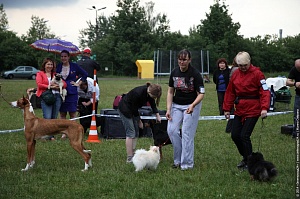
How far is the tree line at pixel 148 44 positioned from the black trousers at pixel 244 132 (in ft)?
157

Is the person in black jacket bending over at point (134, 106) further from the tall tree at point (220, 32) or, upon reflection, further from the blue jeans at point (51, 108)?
the tall tree at point (220, 32)

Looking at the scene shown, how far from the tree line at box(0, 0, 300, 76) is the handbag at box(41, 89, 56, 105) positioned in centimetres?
4536

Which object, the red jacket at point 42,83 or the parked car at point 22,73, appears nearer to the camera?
the red jacket at point 42,83

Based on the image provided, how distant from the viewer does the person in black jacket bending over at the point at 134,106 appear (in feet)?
25.2

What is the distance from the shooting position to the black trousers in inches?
274

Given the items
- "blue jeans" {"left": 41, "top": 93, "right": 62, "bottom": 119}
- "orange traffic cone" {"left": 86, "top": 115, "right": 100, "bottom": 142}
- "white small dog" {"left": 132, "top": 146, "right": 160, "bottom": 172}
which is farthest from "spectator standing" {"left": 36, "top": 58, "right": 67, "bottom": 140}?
"white small dog" {"left": 132, "top": 146, "right": 160, "bottom": 172}

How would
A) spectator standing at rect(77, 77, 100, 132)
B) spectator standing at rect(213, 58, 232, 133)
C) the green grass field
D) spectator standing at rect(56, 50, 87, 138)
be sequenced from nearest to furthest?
the green grass field → spectator standing at rect(56, 50, 87, 138) → spectator standing at rect(77, 77, 100, 132) → spectator standing at rect(213, 58, 232, 133)

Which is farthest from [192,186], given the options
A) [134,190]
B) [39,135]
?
[39,135]

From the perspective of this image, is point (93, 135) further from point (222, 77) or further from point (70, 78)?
point (222, 77)

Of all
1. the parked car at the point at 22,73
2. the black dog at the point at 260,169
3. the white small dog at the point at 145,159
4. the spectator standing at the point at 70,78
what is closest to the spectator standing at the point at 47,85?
the spectator standing at the point at 70,78

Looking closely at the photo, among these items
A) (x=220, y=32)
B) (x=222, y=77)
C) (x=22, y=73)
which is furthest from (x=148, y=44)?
(x=222, y=77)

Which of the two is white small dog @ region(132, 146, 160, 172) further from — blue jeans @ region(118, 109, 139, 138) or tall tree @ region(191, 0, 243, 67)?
tall tree @ region(191, 0, 243, 67)

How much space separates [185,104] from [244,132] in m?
1.00

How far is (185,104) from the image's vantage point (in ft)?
24.2
